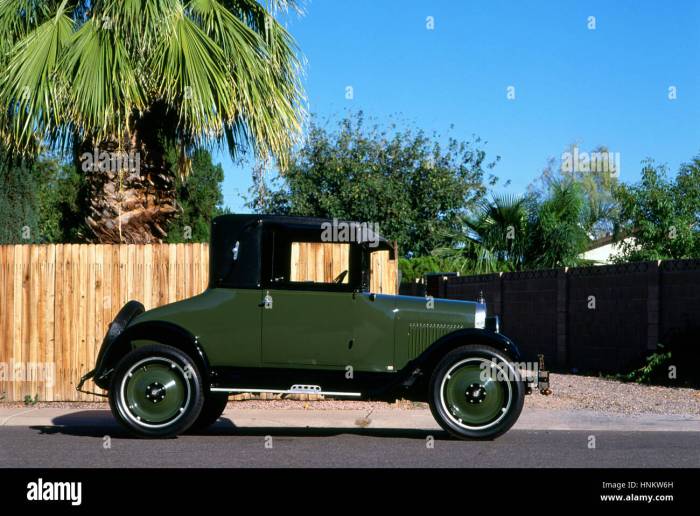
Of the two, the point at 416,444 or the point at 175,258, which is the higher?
the point at 175,258

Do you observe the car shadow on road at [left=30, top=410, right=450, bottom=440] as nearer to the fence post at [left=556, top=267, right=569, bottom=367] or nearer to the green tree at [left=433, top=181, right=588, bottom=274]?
the fence post at [left=556, top=267, right=569, bottom=367]

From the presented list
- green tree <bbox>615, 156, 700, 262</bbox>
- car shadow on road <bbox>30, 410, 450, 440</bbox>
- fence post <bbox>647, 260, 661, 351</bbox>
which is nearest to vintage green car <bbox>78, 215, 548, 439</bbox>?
car shadow on road <bbox>30, 410, 450, 440</bbox>

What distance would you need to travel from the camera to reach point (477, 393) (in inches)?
378

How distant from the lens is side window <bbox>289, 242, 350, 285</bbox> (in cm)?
1056

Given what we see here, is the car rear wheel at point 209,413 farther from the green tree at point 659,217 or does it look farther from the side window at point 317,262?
the green tree at point 659,217

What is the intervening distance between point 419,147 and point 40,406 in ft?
87.5

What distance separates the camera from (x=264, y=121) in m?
13.3

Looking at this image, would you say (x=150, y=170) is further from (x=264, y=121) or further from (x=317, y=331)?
(x=317, y=331)

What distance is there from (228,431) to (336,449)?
1.90 metres

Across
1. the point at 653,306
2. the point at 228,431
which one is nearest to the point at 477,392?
the point at 228,431

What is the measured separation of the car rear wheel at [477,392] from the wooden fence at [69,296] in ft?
14.6

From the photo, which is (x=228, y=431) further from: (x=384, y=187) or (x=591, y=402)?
(x=384, y=187)
